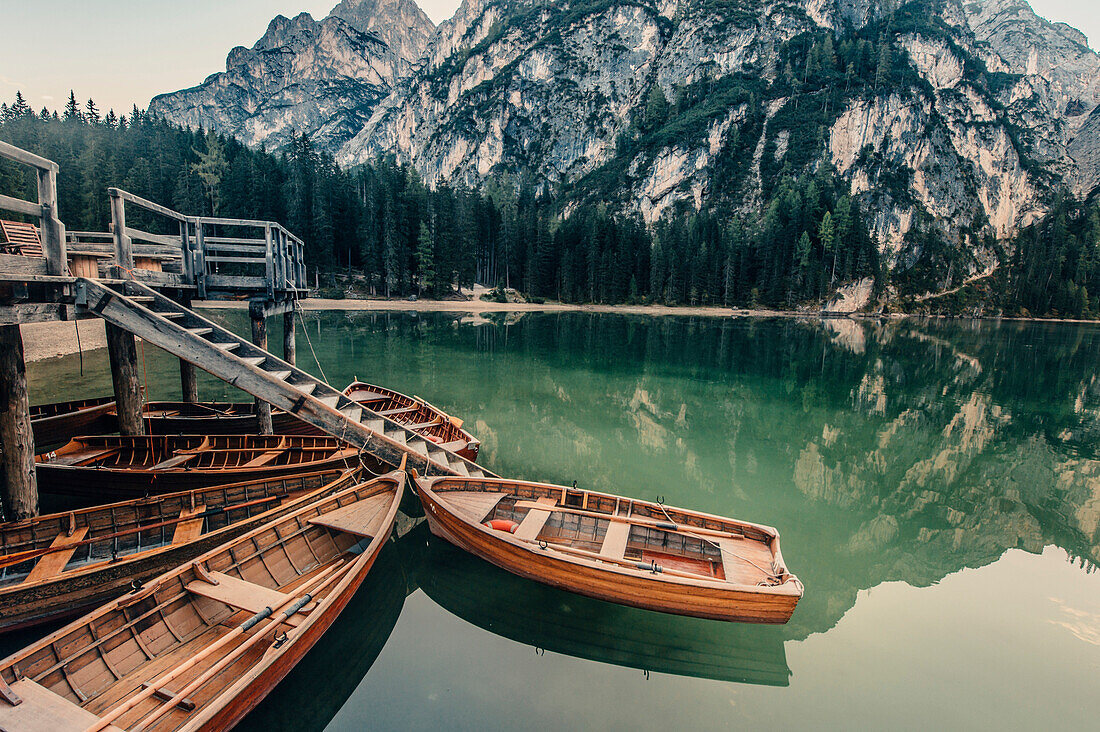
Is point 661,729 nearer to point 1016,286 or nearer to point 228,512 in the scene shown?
point 228,512

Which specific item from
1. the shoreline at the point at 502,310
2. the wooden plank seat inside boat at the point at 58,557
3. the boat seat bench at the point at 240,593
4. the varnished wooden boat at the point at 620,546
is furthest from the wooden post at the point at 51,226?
the shoreline at the point at 502,310

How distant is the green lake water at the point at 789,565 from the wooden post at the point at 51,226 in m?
7.14

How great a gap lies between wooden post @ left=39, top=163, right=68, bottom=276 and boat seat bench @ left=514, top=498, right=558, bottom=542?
839 cm

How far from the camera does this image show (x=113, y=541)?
7484 mm

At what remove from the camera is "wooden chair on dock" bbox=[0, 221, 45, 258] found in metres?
9.66

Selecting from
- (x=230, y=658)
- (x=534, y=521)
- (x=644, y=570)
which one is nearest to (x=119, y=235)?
(x=230, y=658)

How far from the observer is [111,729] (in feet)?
13.5

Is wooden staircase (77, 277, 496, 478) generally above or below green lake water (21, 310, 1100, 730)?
above

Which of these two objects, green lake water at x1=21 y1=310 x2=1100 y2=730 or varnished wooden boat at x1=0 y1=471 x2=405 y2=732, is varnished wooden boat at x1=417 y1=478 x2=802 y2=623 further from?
varnished wooden boat at x1=0 y1=471 x2=405 y2=732

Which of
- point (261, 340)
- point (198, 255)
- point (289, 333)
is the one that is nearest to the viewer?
point (198, 255)

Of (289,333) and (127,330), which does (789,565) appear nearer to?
(127,330)

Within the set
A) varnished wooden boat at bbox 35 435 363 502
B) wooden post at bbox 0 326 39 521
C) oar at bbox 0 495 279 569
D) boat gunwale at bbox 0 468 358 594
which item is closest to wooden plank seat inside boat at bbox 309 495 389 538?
boat gunwale at bbox 0 468 358 594

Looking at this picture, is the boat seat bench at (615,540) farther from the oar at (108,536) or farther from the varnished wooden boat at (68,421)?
the varnished wooden boat at (68,421)

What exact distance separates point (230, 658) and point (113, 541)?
164 inches
